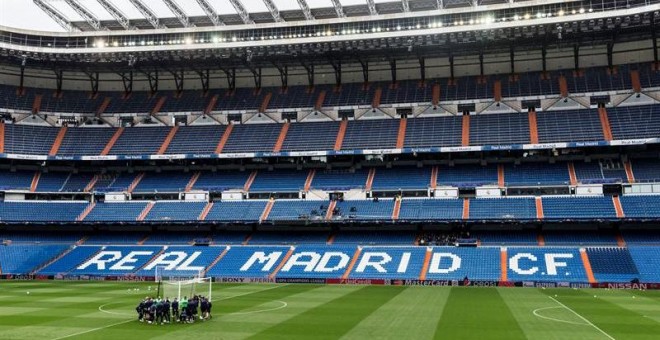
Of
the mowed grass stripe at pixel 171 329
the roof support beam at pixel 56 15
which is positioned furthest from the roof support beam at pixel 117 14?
the mowed grass stripe at pixel 171 329

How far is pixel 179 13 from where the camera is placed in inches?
2391

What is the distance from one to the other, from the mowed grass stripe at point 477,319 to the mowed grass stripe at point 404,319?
0.55 metres

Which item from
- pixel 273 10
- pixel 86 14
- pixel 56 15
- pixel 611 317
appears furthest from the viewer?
pixel 56 15

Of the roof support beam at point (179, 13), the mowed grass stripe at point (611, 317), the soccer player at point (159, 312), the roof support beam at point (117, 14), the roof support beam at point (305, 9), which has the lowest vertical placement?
the mowed grass stripe at point (611, 317)

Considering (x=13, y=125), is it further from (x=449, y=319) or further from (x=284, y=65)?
(x=449, y=319)

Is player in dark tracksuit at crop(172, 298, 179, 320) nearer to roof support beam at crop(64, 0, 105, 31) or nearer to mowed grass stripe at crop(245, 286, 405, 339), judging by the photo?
mowed grass stripe at crop(245, 286, 405, 339)

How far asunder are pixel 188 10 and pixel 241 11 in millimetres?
6069

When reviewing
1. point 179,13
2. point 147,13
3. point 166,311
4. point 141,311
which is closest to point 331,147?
point 179,13

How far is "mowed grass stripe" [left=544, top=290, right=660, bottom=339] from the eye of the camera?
23781mm

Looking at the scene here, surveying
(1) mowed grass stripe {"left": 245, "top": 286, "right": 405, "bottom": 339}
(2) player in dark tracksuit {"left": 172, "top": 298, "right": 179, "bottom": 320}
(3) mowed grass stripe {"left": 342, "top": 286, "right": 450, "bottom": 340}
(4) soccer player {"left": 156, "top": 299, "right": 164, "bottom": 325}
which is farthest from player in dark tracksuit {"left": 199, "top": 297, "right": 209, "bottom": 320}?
(3) mowed grass stripe {"left": 342, "top": 286, "right": 450, "bottom": 340}

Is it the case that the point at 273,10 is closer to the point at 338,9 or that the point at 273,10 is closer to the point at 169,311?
the point at 338,9

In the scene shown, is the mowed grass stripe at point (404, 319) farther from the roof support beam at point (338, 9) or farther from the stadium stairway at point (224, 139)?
the stadium stairway at point (224, 139)

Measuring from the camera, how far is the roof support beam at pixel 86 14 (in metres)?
59.0

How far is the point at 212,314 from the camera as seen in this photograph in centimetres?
2920
